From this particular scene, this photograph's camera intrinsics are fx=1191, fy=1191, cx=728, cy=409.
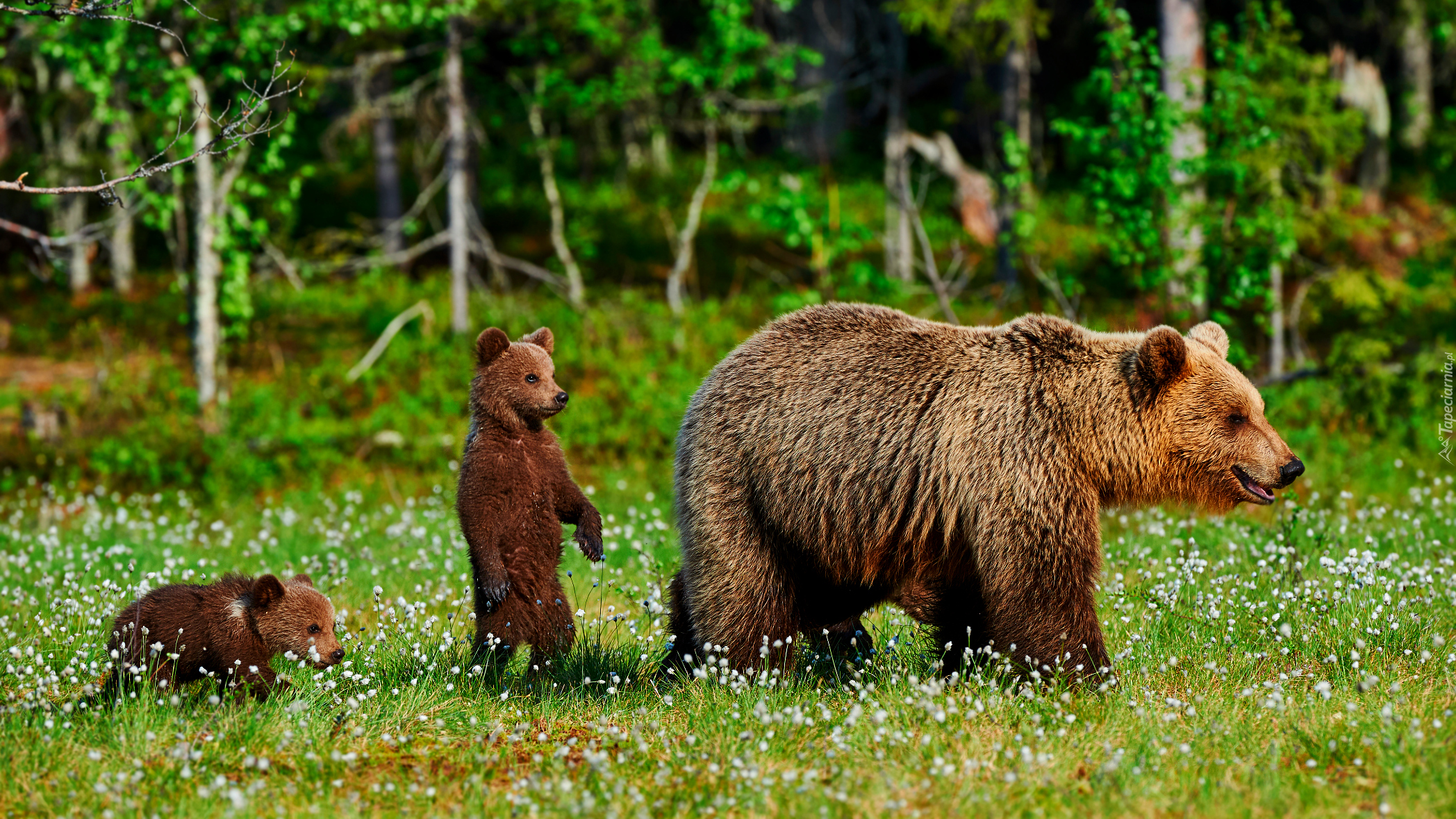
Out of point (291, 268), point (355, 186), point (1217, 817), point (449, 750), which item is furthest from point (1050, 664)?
point (355, 186)

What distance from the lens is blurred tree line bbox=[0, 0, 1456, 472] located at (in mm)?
11102

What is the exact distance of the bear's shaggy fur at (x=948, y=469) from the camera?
5.17 meters

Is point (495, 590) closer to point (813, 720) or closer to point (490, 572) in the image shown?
point (490, 572)

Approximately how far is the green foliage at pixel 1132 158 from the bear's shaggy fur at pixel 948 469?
15.2ft

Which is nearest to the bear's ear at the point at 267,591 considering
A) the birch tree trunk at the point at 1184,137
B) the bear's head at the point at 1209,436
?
the bear's head at the point at 1209,436

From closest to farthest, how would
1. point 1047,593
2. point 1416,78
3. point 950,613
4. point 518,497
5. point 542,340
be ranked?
point 1047,593
point 950,613
point 518,497
point 542,340
point 1416,78

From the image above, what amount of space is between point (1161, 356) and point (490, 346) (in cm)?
325

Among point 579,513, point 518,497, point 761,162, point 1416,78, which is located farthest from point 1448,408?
point 761,162

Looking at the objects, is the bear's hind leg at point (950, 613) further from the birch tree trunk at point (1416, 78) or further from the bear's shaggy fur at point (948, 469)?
the birch tree trunk at point (1416, 78)

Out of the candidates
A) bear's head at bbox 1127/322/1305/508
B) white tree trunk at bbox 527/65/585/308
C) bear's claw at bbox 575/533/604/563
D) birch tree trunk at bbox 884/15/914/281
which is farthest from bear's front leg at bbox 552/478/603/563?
birch tree trunk at bbox 884/15/914/281

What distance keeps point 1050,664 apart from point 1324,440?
9.21m

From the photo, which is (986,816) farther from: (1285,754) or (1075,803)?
(1285,754)

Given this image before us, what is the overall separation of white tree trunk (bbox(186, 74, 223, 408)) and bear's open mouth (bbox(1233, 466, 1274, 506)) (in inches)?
442

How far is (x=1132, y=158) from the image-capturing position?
10500mm
